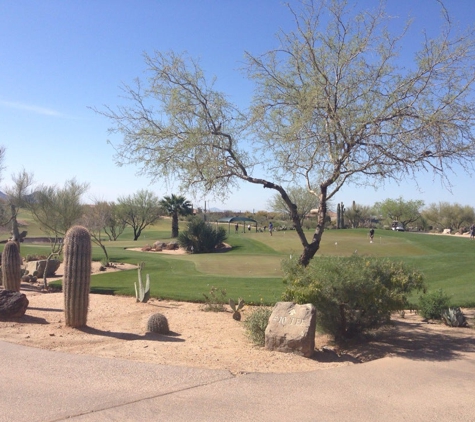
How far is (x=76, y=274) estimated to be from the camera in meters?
9.94

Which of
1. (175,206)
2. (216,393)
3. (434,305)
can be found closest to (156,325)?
(216,393)

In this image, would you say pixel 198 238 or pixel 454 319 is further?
pixel 198 238

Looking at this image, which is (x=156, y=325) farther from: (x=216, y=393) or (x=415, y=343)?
(x=415, y=343)

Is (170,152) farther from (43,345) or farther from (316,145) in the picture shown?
(43,345)

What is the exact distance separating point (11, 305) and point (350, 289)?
277 inches

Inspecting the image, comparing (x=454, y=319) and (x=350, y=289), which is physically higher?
(x=350, y=289)

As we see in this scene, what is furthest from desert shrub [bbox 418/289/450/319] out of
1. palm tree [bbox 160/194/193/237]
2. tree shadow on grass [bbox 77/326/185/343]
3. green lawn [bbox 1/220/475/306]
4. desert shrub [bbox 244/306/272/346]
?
palm tree [bbox 160/194/193/237]

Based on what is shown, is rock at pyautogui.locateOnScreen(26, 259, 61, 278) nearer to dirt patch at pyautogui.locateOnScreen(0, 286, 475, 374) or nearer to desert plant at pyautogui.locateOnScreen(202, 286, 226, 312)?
dirt patch at pyautogui.locateOnScreen(0, 286, 475, 374)

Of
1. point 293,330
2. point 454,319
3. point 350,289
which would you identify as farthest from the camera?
point 454,319

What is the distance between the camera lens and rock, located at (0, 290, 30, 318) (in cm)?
1067

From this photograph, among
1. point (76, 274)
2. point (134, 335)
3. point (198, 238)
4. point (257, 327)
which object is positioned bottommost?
point (134, 335)

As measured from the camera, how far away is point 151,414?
521 cm

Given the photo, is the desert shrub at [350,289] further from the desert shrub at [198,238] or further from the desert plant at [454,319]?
the desert shrub at [198,238]

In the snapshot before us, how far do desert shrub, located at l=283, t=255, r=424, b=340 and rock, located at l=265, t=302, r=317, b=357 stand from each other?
506 millimetres
